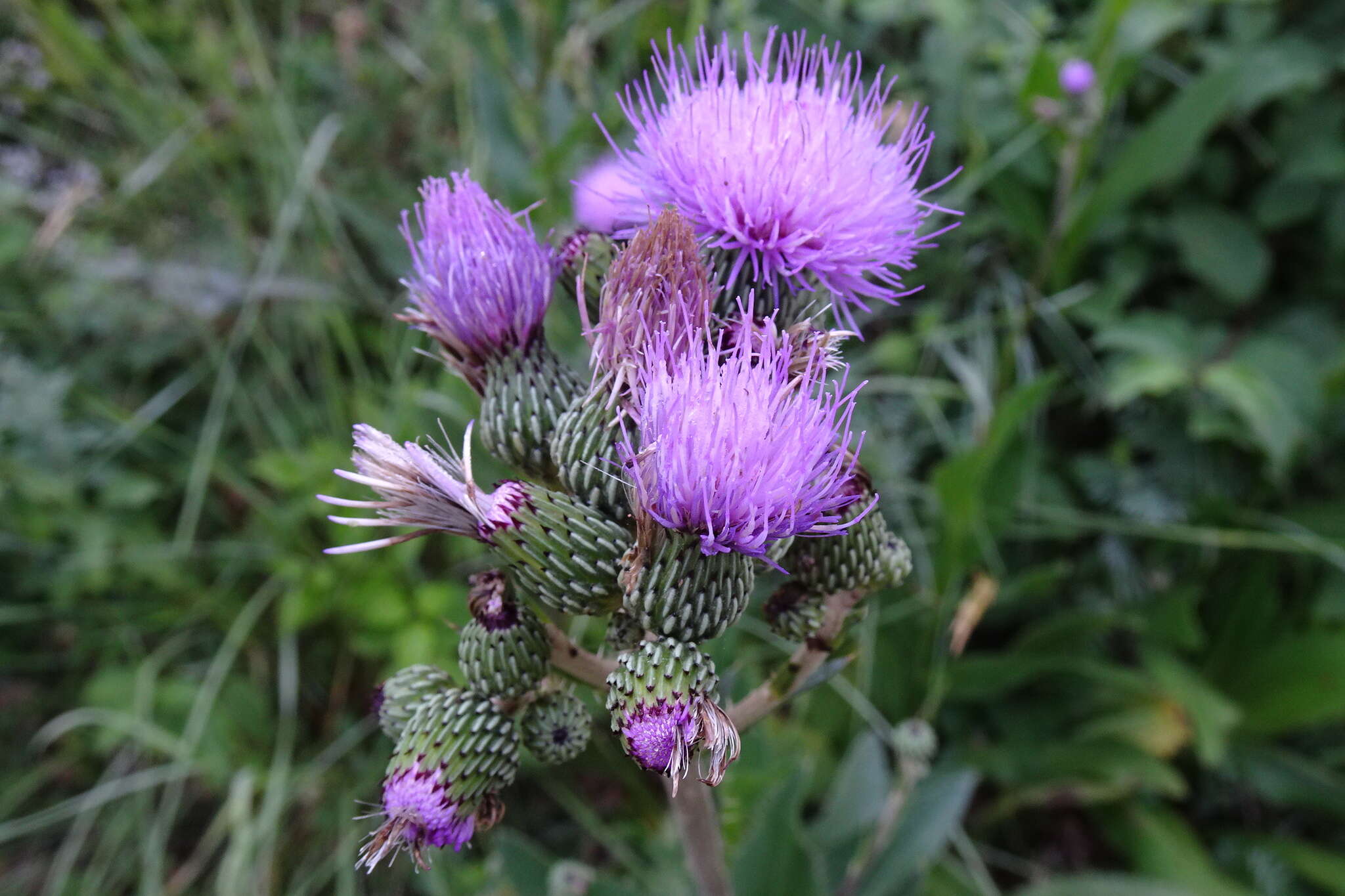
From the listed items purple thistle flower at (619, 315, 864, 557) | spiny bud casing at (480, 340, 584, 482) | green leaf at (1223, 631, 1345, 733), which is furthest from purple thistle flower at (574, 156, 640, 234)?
green leaf at (1223, 631, 1345, 733)

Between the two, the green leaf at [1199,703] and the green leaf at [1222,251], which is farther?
the green leaf at [1222,251]

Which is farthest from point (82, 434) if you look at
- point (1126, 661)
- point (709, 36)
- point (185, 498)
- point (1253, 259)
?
point (1253, 259)

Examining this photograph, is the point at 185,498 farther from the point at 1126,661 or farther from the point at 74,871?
the point at 1126,661

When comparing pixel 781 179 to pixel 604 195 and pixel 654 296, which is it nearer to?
pixel 654 296

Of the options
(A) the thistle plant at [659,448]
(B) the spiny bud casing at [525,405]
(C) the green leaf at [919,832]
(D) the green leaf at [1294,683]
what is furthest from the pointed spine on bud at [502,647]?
(D) the green leaf at [1294,683]

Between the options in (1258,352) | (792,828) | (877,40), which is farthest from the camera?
(877,40)

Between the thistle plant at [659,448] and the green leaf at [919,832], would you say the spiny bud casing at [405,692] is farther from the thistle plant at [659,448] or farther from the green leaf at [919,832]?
the green leaf at [919,832]

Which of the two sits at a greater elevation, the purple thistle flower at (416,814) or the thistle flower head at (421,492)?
the thistle flower head at (421,492)
